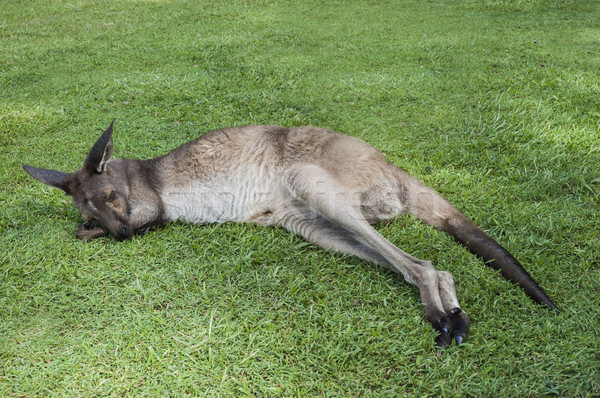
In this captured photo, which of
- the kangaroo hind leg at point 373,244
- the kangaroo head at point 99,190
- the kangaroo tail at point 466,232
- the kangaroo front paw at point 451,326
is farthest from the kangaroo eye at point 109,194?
the kangaroo front paw at point 451,326

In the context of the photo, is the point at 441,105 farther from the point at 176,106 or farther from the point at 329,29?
the point at 329,29

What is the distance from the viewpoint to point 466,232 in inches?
118

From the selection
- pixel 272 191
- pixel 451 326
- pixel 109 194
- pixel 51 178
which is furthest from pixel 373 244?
pixel 51 178

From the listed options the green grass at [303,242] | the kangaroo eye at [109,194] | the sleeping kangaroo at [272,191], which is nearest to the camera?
the green grass at [303,242]

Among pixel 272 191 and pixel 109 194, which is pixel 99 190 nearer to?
pixel 109 194

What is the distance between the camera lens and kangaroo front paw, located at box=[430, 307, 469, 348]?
234 cm

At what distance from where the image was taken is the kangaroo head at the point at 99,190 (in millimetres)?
3209

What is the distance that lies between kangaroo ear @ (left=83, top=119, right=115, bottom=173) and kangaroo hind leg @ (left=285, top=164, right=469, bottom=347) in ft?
4.15

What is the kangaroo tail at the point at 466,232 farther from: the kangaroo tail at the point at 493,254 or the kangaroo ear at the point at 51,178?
the kangaroo ear at the point at 51,178

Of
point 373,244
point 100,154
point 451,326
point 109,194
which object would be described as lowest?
point 451,326

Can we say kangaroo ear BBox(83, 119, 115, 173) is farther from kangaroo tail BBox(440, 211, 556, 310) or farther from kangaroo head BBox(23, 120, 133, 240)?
kangaroo tail BBox(440, 211, 556, 310)

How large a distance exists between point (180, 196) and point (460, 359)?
2242mm

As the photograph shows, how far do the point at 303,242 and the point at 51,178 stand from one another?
186cm

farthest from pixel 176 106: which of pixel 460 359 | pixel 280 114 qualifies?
pixel 460 359
